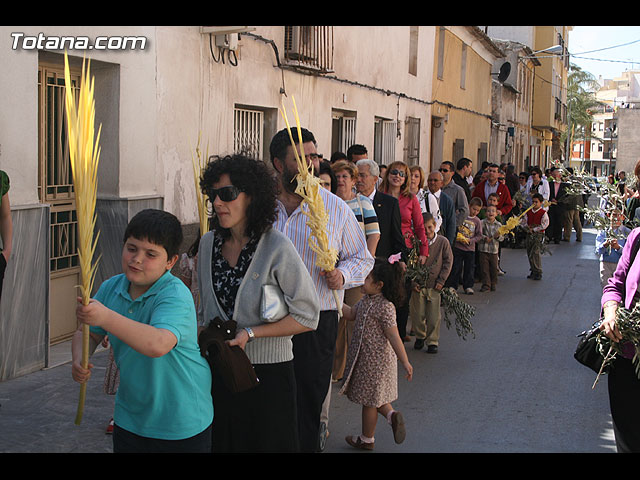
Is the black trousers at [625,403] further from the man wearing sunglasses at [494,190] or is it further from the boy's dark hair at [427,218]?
the man wearing sunglasses at [494,190]

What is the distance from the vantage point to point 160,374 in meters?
2.95

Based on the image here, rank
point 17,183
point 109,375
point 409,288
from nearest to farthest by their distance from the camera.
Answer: point 109,375
point 17,183
point 409,288

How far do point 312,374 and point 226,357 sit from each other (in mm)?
1174

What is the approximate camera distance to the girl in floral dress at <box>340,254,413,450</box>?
Result: 5143 millimetres

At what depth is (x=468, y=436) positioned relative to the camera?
17.9 ft

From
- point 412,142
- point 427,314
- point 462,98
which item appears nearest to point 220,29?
point 427,314

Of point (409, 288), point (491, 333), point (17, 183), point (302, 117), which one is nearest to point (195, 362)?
point (17, 183)

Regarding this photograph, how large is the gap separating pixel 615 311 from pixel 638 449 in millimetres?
668

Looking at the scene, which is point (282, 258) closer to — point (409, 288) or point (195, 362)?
point (195, 362)

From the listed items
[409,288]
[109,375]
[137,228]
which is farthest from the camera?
[409,288]

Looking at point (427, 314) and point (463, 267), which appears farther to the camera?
point (463, 267)

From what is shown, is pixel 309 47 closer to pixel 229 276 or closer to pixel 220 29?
pixel 220 29

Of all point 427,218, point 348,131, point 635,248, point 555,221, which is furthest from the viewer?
point 555,221

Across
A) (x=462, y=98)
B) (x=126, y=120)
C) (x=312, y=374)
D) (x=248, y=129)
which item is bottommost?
(x=312, y=374)
